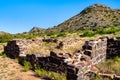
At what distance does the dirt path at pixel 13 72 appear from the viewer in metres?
14.6

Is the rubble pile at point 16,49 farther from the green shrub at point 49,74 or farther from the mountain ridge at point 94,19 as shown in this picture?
the mountain ridge at point 94,19

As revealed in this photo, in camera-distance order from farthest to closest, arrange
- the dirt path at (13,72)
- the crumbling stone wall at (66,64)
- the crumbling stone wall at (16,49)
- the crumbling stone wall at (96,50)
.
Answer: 1. the crumbling stone wall at (16,49)
2. the crumbling stone wall at (96,50)
3. the dirt path at (13,72)
4. the crumbling stone wall at (66,64)

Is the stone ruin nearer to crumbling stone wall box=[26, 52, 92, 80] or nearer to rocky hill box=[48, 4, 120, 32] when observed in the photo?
crumbling stone wall box=[26, 52, 92, 80]

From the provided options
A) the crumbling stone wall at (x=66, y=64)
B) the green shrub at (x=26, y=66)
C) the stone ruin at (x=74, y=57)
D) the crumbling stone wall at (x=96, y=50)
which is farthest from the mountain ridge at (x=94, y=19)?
the crumbling stone wall at (x=66, y=64)

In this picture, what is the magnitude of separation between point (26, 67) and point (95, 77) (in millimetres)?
5155

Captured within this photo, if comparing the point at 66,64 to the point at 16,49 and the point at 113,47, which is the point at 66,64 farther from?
the point at 16,49

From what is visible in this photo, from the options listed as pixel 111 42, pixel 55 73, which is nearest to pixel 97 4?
pixel 111 42

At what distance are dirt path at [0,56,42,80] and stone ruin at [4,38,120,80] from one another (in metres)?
0.80

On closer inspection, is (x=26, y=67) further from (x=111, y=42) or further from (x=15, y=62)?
(x=111, y=42)

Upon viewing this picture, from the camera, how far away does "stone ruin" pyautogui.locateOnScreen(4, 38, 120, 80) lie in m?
12.7

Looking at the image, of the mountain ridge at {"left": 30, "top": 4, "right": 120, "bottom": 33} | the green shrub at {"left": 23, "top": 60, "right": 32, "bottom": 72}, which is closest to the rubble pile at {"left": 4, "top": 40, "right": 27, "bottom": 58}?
the green shrub at {"left": 23, "top": 60, "right": 32, "bottom": 72}

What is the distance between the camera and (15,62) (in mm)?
18594

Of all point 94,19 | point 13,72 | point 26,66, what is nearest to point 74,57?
point 26,66

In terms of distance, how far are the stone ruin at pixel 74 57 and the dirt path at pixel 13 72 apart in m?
0.80
